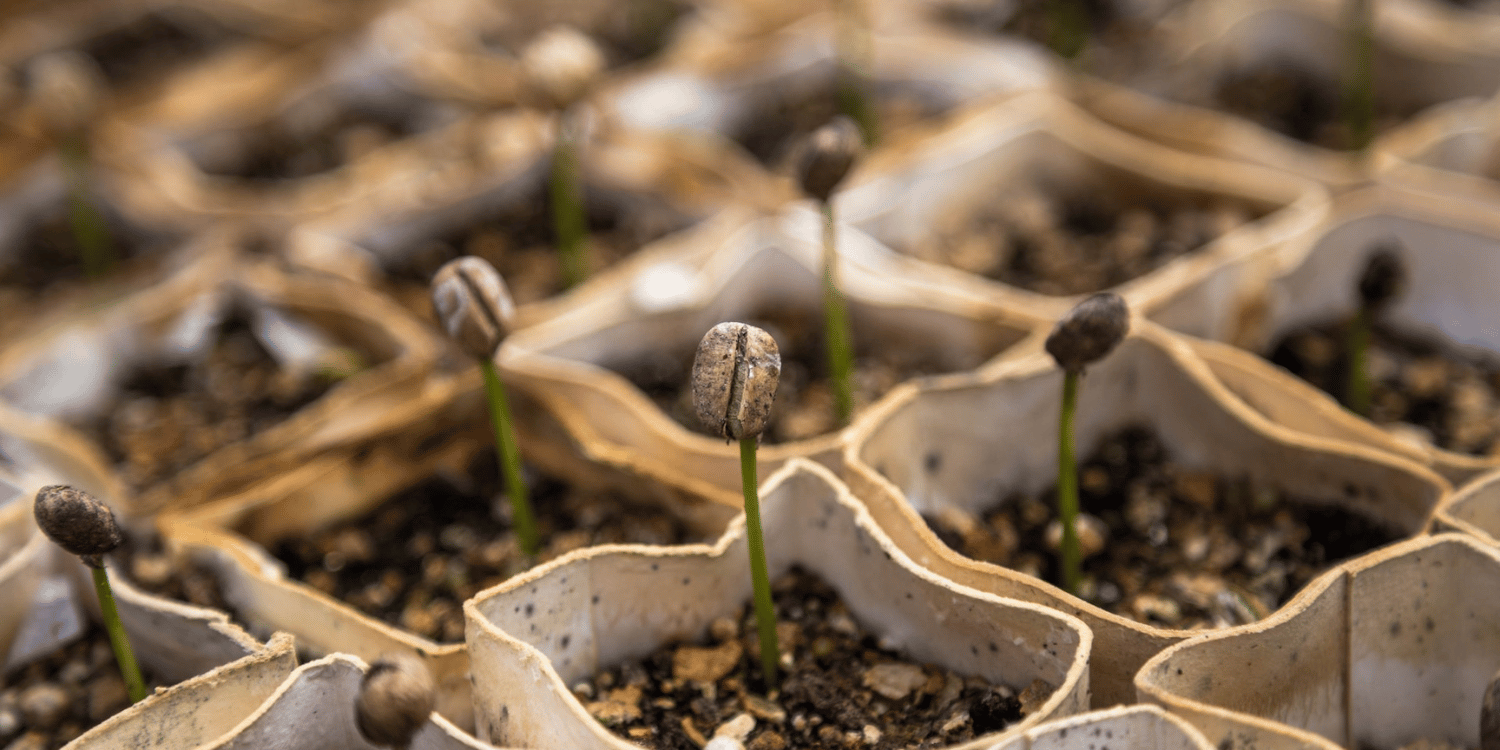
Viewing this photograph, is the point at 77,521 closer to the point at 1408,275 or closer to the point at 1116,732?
the point at 1116,732

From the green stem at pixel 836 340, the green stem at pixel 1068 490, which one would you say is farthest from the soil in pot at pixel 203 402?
the green stem at pixel 1068 490

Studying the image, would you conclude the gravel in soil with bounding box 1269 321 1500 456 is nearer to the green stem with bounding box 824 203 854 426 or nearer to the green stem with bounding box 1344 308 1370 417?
the green stem with bounding box 1344 308 1370 417

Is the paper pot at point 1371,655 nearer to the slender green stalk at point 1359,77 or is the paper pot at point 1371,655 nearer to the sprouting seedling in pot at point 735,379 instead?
the sprouting seedling in pot at point 735,379

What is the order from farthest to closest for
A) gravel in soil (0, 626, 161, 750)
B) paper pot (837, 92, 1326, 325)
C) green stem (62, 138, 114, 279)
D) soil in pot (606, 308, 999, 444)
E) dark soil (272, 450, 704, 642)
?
1. green stem (62, 138, 114, 279)
2. paper pot (837, 92, 1326, 325)
3. soil in pot (606, 308, 999, 444)
4. dark soil (272, 450, 704, 642)
5. gravel in soil (0, 626, 161, 750)

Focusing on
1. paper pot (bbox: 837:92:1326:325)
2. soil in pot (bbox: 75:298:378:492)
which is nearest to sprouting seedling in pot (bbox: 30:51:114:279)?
soil in pot (bbox: 75:298:378:492)

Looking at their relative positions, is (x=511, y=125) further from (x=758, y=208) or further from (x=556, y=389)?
(x=556, y=389)

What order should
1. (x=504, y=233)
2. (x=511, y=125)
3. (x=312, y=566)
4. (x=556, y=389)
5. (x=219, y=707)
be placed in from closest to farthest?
1. (x=219, y=707)
2. (x=312, y=566)
3. (x=556, y=389)
4. (x=504, y=233)
5. (x=511, y=125)

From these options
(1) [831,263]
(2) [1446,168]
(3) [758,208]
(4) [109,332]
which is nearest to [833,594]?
(1) [831,263]
